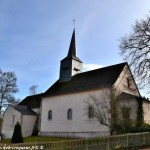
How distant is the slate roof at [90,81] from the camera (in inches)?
1115

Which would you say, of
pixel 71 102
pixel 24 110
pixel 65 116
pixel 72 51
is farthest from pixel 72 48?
pixel 24 110

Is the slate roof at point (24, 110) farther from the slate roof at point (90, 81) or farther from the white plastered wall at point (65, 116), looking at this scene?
the slate roof at point (90, 81)

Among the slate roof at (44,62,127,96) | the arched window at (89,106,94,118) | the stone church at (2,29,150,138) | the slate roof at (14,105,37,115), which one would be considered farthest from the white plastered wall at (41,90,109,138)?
the slate roof at (14,105,37,115)

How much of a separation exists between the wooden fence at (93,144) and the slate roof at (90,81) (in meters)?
13.2

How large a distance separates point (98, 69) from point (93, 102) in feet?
22.1

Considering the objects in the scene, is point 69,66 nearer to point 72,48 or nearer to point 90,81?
point 72,48

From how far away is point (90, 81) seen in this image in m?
30.7

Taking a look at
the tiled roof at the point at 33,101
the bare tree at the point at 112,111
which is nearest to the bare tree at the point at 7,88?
the tiled roof at the point at 33,101

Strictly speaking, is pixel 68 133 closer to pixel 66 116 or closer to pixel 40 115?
pixel 66 116

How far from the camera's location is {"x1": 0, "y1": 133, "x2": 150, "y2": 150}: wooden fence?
9773mm

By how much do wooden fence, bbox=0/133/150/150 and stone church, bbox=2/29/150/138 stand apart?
11043mm

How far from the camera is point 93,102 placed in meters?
27.7

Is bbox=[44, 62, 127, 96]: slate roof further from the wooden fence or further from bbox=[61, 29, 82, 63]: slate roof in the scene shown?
the wooden fence

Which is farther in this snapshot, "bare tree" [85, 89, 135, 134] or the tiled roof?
the tiled roof
